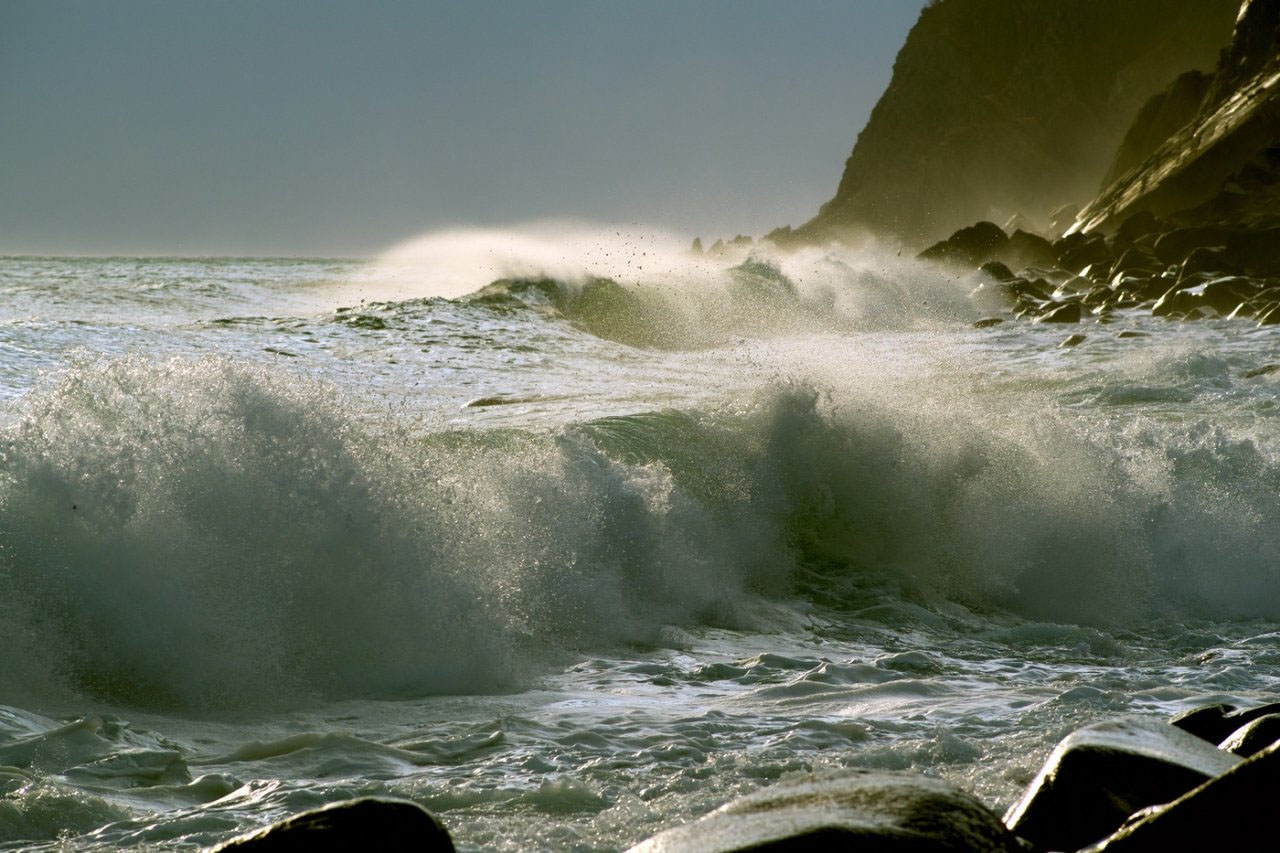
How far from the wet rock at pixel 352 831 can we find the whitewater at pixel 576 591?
2.49ft

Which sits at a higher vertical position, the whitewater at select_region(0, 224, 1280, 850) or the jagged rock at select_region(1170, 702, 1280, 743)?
the whitewater at select_region(0, 224, 1280, 850)

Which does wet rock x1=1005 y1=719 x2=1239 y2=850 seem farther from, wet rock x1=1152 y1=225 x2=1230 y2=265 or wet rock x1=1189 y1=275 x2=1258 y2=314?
wet rock x1=1152 y1=225 x2=1230 y2=265

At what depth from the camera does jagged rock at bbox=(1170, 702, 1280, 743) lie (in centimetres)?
452

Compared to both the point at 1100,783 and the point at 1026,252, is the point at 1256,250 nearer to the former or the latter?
the point at 1026,252

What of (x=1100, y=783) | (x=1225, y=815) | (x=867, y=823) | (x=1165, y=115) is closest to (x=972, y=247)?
(x=1165, y=115)

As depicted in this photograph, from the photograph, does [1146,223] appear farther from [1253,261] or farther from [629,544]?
[629,544]

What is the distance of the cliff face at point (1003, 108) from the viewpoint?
2808 inches

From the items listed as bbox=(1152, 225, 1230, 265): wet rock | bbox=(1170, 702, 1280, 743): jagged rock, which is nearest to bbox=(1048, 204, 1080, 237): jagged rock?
bbox=(1152, 225, 1230, 265): wet rock

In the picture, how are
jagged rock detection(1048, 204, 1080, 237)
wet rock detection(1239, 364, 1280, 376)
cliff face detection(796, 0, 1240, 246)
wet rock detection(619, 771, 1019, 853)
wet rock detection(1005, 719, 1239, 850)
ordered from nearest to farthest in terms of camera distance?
1. wet rock detection(619, 771, 1019, 853)
2. wet rock detection(1005, 719, 1239, 850)
3. wet rock detection(1239, 364, 1280, 376)
4. jagged rock detection(1048, 204, 1080, 237)
5. cliff face detection(796, 0, 1240, 246)

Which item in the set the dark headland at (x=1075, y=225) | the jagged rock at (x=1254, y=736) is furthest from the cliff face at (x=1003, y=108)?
the jagged rock at (x=1254, y=736)

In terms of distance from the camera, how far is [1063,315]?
78.9 feet

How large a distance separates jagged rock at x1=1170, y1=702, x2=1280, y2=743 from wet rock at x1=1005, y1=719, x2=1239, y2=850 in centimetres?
91

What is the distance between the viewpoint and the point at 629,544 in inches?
306

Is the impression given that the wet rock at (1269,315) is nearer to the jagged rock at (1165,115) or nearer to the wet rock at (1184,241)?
the wet rock at (1184,241)
